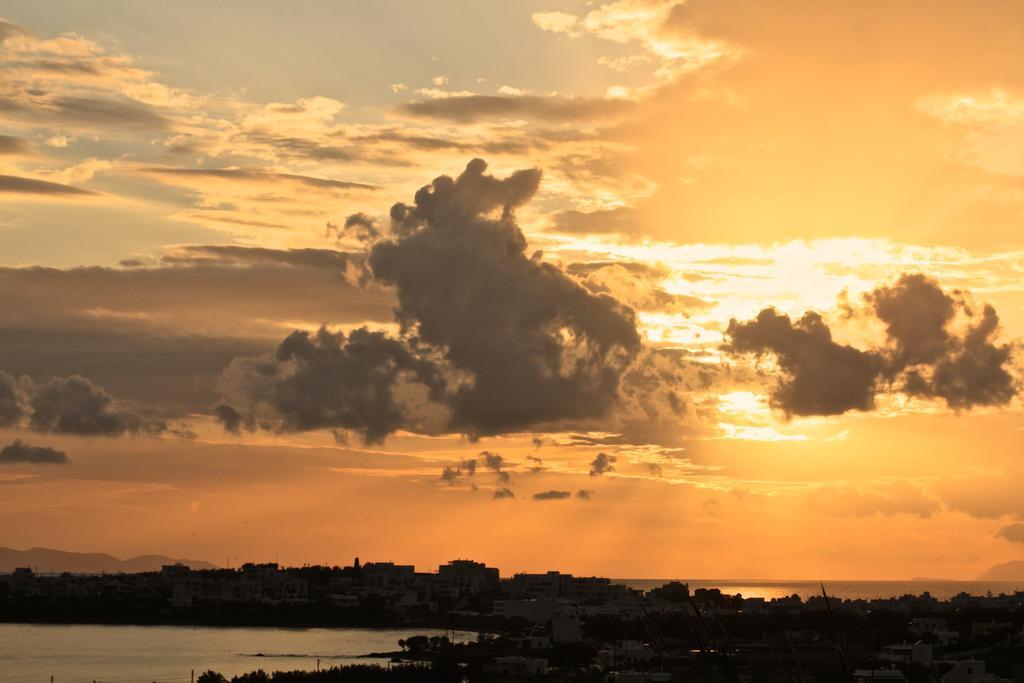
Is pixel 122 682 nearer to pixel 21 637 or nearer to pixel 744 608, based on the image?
pixel 21 637

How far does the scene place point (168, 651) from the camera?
146000mm

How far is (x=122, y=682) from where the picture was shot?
105 metres

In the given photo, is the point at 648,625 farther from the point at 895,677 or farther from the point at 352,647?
the point at 352,647

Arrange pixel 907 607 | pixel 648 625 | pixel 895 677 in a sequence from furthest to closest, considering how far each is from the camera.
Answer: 1. pixel 907 607
2. pixel 895 677
3. pixel 648 625

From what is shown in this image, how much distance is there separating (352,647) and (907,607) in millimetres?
82271

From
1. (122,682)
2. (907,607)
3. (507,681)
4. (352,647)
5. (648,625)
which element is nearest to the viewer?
(648,625)

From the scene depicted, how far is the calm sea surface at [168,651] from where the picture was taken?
116 metres

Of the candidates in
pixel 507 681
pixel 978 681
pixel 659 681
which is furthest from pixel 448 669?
pixel 978 681

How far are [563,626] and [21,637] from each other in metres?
82.1

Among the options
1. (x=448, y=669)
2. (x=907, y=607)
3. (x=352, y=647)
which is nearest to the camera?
(x=448, y=669)

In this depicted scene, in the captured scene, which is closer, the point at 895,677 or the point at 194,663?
the point at 895,677

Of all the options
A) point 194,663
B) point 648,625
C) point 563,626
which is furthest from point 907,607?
point 648,625

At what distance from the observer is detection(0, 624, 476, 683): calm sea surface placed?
380 ft

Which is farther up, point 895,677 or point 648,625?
point 648,625
